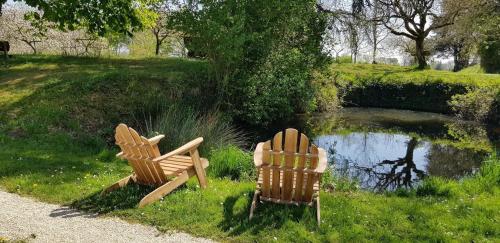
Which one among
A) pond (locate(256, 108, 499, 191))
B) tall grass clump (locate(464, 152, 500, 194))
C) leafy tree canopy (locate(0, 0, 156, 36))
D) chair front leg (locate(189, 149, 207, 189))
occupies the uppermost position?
leafy tree canopy (locate(0, 0, 156, 36))

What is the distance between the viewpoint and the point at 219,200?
17.9 ft

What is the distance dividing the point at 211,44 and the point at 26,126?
5448 millimetres

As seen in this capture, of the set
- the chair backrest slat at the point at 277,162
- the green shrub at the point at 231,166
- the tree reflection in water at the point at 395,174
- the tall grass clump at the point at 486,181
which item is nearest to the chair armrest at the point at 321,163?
the chair backrest slat at the point at 277,162

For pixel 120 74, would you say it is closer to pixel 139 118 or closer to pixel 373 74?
pixel 139 118

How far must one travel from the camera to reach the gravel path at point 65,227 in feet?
14.3

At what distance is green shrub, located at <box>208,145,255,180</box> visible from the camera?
24.8ft

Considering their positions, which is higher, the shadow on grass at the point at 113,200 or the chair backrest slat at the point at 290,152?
the chair backrest slat at the point at 290,152

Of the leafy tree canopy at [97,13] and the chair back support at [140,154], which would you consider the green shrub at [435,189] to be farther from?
the leafy tree canopy at [97,13]

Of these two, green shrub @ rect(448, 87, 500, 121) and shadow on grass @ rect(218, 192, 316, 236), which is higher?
green shrub @ rect(448, 87, 500, 121)

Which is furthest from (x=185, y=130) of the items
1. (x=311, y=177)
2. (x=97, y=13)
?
(x=311, y=177)

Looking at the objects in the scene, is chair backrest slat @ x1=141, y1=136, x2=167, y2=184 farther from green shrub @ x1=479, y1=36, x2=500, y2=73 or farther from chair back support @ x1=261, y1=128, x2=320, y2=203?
green shrub @ x1=479, y1=36, x2=500, y2=73

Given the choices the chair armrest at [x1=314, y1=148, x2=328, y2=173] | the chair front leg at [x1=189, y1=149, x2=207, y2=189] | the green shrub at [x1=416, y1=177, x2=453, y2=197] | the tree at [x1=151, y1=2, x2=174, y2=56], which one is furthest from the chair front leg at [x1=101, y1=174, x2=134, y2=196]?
Result: the tree at [x1=151, y1=2, x2=174, y2=56]

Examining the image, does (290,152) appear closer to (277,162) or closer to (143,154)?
(277,162)

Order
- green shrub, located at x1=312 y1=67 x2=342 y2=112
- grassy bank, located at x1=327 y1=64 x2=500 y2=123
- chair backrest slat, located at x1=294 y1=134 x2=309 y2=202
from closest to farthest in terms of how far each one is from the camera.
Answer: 1. chair backrest slat, located at x1=294 y1=134 x2=309 y2=202
2. green shrub, located at x1=312 y1=67 x2=342 y2=112
3. grassy bank, located at x1=327 y1=64 x2=500 y2=123
